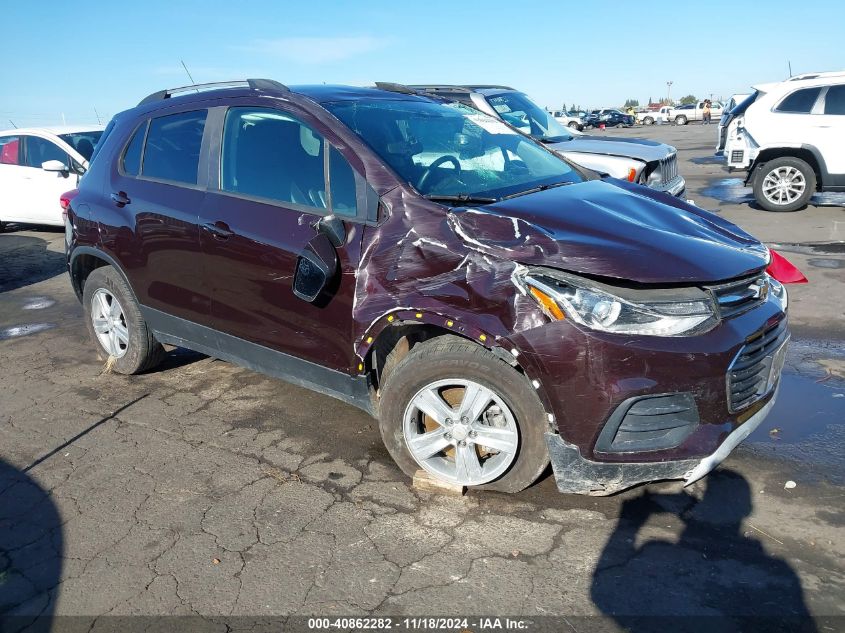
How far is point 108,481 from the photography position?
371 centimetres

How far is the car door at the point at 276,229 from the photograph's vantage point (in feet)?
11.7

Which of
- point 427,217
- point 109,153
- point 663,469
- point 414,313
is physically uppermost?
point 109,153

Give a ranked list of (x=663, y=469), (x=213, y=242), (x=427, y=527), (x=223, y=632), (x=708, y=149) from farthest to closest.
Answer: (x=708, y=149) < (x=213, y=242) < (x=427, y=527) < (x=663, y=469) < (x=223, y=632)

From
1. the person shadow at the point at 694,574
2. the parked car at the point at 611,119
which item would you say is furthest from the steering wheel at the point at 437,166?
the parked car at the point at 611,119

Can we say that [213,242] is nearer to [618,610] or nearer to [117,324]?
[117,324]

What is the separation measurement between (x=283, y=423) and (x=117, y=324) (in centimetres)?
166

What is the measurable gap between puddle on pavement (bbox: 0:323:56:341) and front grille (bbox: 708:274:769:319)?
5.95m

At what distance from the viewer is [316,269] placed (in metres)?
3.51

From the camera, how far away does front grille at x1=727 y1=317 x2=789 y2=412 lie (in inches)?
116

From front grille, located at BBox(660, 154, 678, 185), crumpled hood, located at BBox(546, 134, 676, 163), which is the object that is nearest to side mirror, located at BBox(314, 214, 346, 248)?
crumpled hood, located at BBox(546, 134, 676, 163)

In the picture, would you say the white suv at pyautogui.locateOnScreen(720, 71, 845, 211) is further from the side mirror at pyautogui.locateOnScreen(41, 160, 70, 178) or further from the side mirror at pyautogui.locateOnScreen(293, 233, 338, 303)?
the side mirror at pyautogui.locateOnScreen(41, 160, 70, 178)

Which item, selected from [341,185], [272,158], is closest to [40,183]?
[272,158]

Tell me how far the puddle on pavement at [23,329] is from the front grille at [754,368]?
19.7 ft

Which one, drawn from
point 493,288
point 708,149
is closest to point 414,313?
point 493,288
